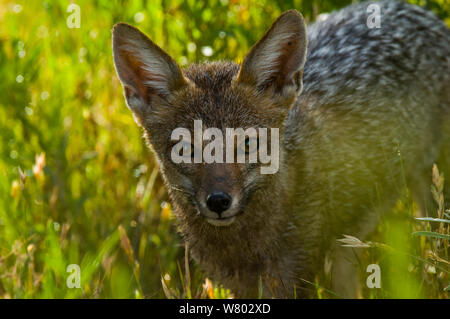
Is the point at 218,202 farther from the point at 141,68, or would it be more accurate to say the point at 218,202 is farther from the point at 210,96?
the point at 141,68

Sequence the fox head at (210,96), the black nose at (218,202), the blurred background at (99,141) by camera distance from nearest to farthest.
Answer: the black nose at (218,202) < the fox head at (210,96) < the blurred background at (99,141)

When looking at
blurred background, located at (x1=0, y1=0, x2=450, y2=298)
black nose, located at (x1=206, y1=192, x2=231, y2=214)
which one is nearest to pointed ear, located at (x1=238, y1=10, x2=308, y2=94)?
black nose, located at (x1=206, y1=192, x2=231, y2=214)

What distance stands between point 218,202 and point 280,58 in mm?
984

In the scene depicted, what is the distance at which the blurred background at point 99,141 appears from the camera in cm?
440

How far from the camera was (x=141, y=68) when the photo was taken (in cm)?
360

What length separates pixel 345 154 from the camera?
4160mm

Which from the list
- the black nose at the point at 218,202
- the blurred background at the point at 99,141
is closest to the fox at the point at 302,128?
the black nose at the point at 218,202

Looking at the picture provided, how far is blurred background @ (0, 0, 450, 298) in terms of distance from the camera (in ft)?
14.4

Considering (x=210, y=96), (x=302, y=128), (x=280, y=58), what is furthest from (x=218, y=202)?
(x=302, y=128)

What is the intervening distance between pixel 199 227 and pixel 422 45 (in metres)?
2.11

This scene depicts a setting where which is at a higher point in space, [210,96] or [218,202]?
[210,96]

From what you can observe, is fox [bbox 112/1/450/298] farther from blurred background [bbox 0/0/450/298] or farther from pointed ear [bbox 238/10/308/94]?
blurred background [bbox 0/0/450/298]

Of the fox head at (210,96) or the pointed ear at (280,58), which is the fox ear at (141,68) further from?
the pointed ear at (280,58)
